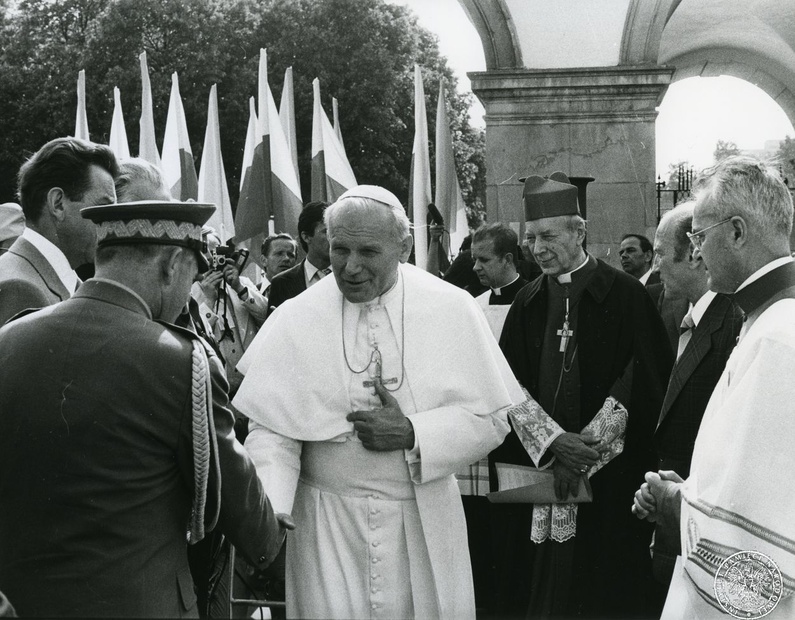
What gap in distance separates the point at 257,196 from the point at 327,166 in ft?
3.39

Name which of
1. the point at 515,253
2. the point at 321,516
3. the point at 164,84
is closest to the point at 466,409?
the point at 321,516

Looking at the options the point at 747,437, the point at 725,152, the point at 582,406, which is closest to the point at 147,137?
the point at 725,152

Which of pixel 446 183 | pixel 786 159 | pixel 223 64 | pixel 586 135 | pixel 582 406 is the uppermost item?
pixel 223 64

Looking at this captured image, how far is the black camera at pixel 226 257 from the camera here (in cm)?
677

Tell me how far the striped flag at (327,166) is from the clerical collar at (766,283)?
9.44 metres

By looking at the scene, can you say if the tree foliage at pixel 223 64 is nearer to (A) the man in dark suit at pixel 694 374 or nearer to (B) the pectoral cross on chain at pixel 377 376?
(A) the man in dark suit at pixel 694 374

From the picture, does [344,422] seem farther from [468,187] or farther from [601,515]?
[468,187]

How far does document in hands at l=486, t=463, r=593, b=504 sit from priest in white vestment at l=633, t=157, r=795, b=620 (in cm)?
171

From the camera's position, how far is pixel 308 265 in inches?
270

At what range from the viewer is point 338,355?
3.85 m

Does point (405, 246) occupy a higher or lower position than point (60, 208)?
lower

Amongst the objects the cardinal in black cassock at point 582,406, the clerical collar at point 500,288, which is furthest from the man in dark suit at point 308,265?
the cardinal in black cassock at point 582,406

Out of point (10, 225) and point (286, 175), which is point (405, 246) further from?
point (286, 175)

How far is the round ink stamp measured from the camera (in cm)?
280
